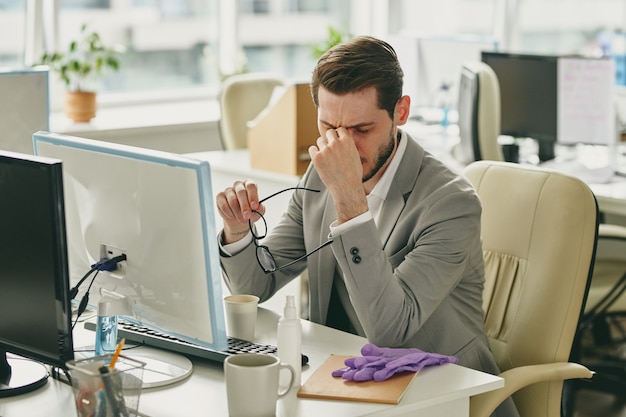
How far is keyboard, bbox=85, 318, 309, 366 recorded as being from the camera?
1.76 m

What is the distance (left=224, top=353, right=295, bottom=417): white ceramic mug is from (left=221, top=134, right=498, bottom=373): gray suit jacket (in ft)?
1.26

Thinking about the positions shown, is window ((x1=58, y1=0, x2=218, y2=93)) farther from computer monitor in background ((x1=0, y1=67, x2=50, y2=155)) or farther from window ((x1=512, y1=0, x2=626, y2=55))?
computer monitor in background ((x1=0, y1=67, x2=50, y2=155))

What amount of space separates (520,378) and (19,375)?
94 centimetres

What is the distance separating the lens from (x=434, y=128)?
5051 mm

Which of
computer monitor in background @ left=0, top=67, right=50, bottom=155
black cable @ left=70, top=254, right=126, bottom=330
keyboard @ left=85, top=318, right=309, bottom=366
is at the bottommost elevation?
keyboard @ left=85, top=318, right=309, bottom=366

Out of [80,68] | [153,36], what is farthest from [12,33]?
[153,36]

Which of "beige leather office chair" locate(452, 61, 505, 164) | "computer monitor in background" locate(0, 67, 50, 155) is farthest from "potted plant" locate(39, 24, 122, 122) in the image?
"computer monitor in background" locate(0, 67, 50, 155)

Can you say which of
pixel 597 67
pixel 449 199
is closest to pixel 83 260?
pixel 449 199

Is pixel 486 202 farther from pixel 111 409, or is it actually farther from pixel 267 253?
pixel 111 409

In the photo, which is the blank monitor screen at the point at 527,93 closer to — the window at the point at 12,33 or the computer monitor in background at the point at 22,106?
the window at the point at 12,33

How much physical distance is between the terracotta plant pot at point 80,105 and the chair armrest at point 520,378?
3.21m

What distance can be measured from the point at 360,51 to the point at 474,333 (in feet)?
1.99

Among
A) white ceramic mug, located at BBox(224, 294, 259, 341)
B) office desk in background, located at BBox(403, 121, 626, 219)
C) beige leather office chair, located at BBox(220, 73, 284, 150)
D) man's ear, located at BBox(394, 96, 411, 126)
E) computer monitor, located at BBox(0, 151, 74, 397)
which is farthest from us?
beige leather office chair, located at BBox(220, 73, 284, 150)

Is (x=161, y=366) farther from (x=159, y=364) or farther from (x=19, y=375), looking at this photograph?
(x=19, y=375)
